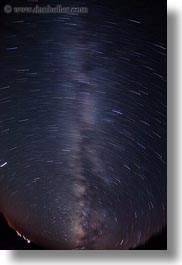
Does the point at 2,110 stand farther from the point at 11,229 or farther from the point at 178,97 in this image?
the point at 178,97

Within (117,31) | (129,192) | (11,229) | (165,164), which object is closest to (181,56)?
(117,31)

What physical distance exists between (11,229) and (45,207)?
0.11 m

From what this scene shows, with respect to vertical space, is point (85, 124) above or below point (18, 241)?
above

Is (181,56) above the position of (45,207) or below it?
above

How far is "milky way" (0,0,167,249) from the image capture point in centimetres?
94

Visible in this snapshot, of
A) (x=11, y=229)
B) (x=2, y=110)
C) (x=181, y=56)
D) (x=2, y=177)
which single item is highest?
(x=181, y=56)

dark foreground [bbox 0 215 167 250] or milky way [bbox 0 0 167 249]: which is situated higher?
milky way [bbox 0 0 167 249]

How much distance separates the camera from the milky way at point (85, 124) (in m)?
0.94

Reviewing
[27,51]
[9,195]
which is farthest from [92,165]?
[27,51]

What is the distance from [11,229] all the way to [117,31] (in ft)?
2.06

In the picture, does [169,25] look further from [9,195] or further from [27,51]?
[9,195]

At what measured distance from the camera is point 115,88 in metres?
0.96

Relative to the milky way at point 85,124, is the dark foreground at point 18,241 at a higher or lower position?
lower

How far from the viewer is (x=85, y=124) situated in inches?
37.9
